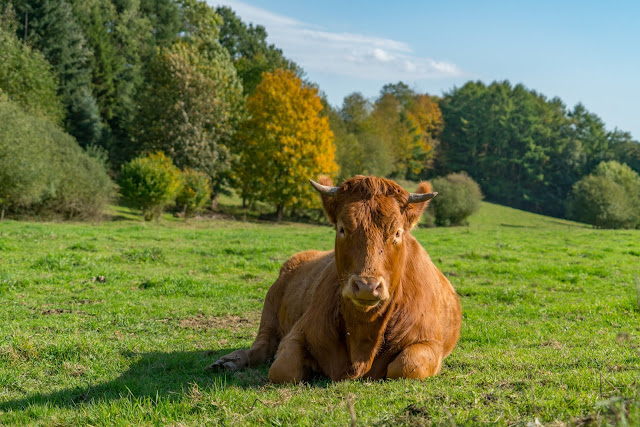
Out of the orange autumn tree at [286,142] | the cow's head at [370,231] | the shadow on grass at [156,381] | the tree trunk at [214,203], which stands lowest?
the tree trunk at [214,203]

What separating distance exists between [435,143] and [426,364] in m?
90.2

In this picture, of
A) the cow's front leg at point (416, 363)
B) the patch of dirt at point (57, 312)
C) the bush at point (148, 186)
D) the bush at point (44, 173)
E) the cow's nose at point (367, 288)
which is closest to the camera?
the cow's nose at point (367, 288)

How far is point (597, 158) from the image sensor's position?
90.9 m

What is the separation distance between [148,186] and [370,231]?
113 feet

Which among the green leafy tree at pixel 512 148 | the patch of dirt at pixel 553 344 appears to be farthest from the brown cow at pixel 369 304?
the green leafy tree at pixel 512 148

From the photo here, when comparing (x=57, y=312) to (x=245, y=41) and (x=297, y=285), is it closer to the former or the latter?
(x=297, y=285)

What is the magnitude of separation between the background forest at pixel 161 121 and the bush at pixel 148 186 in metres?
0.10

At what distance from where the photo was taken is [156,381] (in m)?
5.64

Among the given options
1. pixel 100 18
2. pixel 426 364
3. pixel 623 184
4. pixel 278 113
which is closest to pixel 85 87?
pixel 100 18

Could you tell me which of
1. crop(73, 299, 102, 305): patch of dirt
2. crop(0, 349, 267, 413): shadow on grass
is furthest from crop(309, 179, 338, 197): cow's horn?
crop(73, 299, 102, 305): patch of dirt

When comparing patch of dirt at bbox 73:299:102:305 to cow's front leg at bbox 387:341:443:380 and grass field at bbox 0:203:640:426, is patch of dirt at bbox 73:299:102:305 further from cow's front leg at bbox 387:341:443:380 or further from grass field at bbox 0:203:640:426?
cow's front leg at bbox 387:341:443:380

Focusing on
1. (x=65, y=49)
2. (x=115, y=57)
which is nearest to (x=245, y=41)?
(x=115, y=57)

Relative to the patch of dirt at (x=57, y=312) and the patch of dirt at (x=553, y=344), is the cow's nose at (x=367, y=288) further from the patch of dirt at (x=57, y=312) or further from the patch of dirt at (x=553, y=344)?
the patch of dirt at (x=57, y=312)

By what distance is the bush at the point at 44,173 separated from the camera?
3098 centimetres
